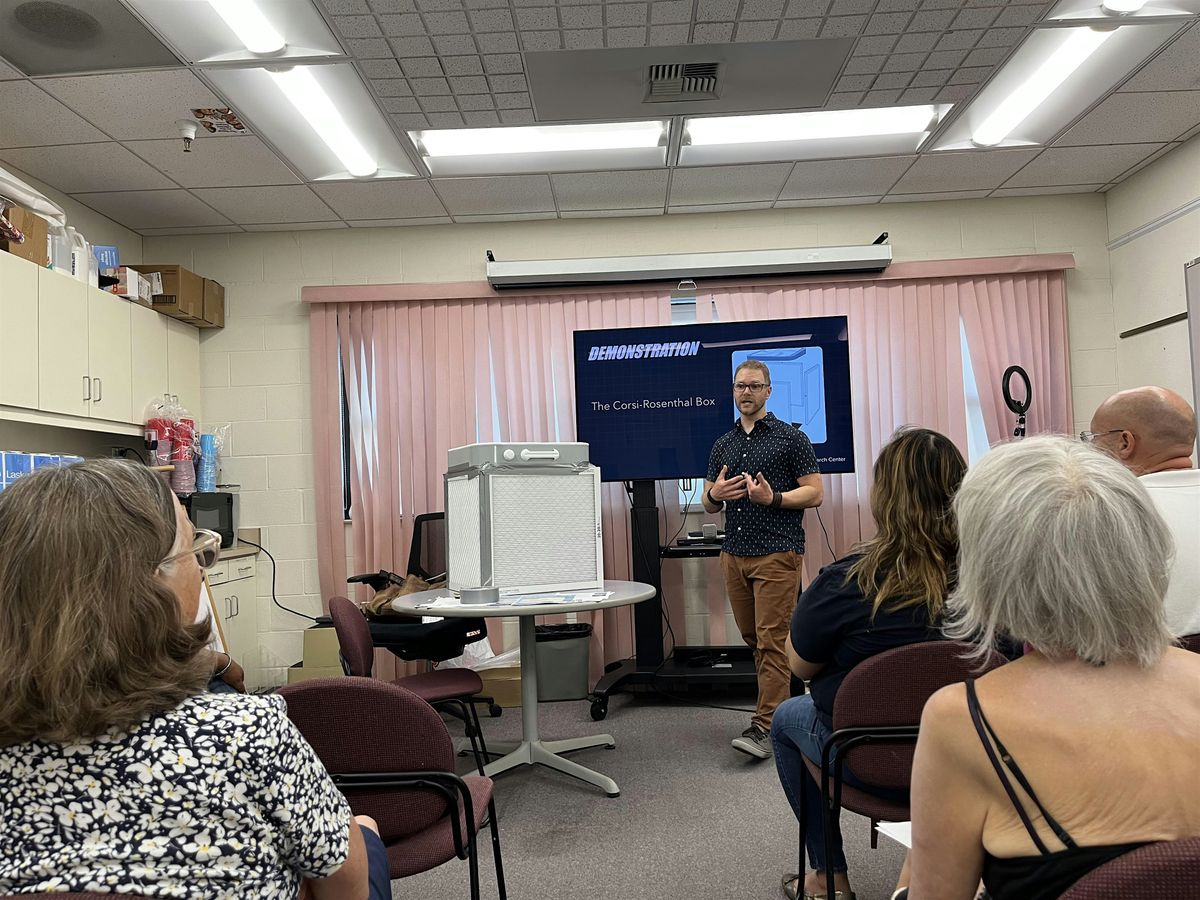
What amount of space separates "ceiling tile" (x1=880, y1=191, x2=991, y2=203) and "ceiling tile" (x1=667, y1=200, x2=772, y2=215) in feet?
2.27

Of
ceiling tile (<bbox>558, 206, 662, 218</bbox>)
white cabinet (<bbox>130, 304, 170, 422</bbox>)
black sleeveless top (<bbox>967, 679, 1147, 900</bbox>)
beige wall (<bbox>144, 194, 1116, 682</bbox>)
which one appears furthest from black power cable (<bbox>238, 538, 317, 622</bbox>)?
black sleeveless top (<bbox>967, 679, 1147, 900</bbox>)

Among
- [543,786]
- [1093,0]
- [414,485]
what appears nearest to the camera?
[1093,0]

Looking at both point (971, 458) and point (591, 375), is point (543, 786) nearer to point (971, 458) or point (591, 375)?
point (591, 375)

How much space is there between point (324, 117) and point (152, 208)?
60.9 inches

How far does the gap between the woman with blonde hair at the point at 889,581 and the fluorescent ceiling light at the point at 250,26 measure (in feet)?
8.06

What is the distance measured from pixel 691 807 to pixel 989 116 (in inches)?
127

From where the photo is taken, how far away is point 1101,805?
3.08ft

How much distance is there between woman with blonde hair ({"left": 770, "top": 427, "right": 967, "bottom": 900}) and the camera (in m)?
1.86

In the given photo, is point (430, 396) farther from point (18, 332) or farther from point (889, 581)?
point (889, 581)

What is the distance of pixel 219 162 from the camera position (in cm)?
403

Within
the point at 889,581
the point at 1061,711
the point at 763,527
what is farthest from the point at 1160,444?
the point at 1061,711

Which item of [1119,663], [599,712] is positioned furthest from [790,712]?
[599,712]

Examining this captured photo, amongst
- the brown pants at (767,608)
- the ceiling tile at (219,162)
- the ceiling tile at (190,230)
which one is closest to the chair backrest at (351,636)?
the brown pants at (767,608)

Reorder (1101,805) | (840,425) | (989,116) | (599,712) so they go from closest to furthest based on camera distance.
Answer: (1101,805) < (989,116) < (599,712) < (840,425)
